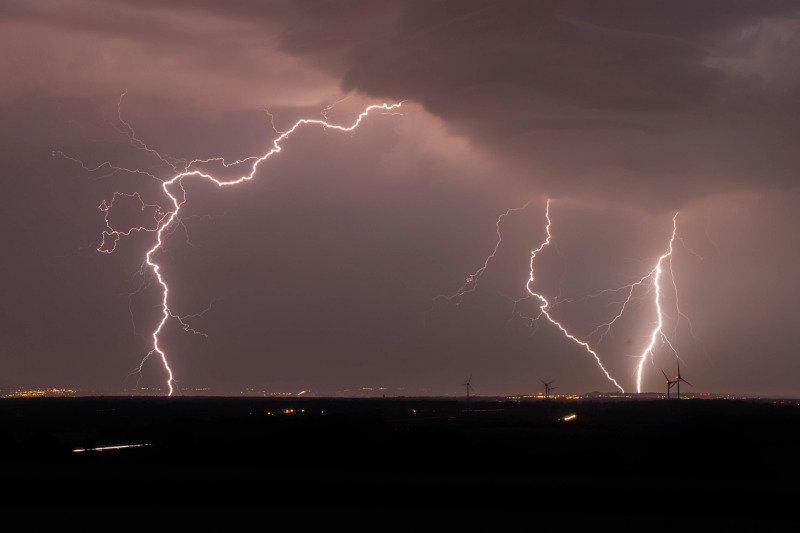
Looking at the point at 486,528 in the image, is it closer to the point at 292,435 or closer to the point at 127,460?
the point at 127,460

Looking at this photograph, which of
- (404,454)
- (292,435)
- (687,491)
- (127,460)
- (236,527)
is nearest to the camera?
(236,527)

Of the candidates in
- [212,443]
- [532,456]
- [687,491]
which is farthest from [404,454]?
[687,491]

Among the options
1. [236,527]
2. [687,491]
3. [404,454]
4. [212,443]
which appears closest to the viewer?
[236,527]

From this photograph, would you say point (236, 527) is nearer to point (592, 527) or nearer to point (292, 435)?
point (592, 527)

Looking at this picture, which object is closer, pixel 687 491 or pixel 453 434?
pixel 687 491

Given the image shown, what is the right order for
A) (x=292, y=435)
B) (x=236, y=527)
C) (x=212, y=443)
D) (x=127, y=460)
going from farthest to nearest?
(x=292, y=435) → (x=212, y=443) → (x=127, y=460) → (x=236, y=527)

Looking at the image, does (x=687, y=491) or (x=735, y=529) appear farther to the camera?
(x=687, y=491)

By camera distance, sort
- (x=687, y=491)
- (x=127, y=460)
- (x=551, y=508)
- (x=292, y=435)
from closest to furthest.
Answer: (x=551, y=508)
(x=687, y=491)
(x=127, y=460)
(x=292, y=435)

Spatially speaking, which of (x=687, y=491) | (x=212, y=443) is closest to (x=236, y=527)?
(x=687, y=491)

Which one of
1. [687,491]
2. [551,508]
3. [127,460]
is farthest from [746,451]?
[127,460]
